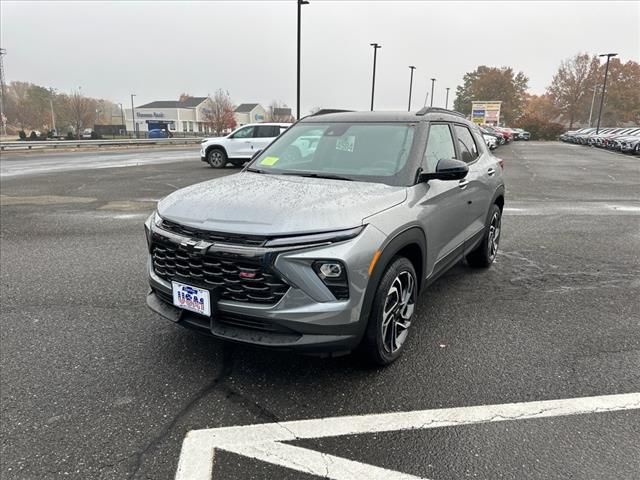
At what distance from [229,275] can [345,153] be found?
1694 millimetres

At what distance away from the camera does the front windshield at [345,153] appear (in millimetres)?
3615

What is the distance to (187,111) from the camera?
10531cm

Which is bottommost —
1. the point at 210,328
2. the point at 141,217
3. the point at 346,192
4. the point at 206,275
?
the point at 141,217

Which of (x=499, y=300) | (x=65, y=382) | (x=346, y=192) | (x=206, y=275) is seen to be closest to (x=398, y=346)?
(x=346, y=192)

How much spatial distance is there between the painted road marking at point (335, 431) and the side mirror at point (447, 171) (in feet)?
5.36

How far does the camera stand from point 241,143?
719 inches

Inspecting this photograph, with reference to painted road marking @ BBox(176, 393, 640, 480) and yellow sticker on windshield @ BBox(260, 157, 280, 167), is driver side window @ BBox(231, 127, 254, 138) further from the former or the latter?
painted road marking @ BBox(176, 393, 640, 480)

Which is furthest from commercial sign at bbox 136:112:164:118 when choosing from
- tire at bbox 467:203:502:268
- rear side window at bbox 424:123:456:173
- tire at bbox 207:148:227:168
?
rear side window at bbox 424:123:456:173

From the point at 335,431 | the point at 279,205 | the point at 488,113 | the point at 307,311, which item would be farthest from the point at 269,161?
the point at 488,113

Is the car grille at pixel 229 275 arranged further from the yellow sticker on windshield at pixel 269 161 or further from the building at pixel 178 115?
the building at pixel 178 115

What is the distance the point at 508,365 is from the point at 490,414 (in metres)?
0.69

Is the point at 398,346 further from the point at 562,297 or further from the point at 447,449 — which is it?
the point at 562,297

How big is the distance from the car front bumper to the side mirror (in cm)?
95

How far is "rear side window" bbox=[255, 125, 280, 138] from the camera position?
59.6ft
